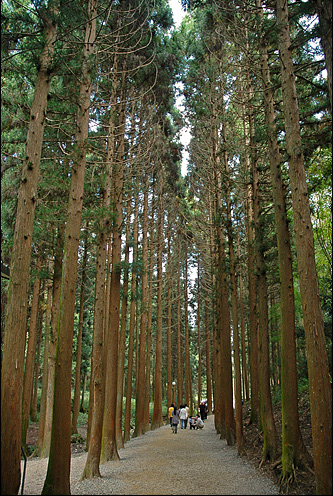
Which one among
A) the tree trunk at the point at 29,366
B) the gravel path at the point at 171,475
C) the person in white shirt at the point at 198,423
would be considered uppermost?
the tree trunk at the point at 29,366

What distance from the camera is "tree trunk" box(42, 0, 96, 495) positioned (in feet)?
18.5

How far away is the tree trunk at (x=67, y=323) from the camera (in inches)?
222

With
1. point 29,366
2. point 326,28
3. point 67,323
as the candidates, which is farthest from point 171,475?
point 326,28

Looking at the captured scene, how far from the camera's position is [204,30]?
1410cm

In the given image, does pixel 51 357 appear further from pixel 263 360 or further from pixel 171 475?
pixel 263 360

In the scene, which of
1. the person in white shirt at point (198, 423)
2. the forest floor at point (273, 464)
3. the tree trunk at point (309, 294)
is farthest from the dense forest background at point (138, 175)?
the person in white shirt at point (198, 423)

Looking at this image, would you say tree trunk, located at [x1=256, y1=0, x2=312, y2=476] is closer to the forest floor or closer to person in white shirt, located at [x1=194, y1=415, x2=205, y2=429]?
the forest floor

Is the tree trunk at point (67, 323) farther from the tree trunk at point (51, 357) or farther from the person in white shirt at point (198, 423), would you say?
the person in white shirt at point (198, 423)

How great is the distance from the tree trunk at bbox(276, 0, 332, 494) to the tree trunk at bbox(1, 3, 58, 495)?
4.42 m

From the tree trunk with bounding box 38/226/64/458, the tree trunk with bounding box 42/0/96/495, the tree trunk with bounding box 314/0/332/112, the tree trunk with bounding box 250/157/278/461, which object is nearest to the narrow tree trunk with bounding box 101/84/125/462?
the tree trunk with bounding box 38/226/64/458

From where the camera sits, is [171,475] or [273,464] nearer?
[273,464]

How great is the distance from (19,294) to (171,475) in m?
5.11

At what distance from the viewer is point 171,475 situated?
7.50 m

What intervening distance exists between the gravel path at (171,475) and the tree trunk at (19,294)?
1.40 m
